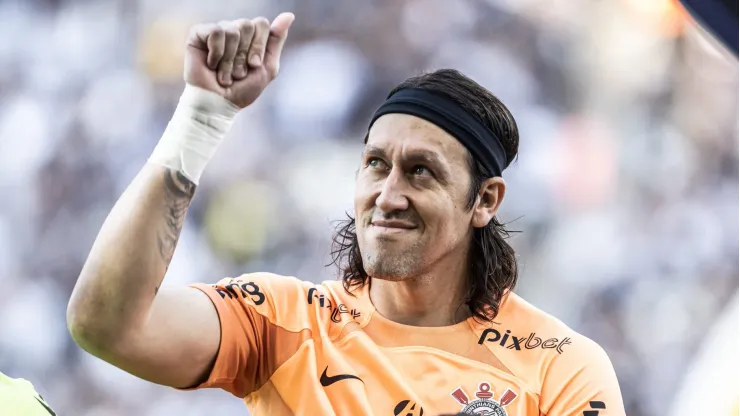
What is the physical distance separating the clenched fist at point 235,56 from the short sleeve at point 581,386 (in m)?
1.15

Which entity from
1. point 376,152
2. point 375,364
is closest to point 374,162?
point 376,152

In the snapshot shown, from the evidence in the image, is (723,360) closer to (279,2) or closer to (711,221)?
(711,221)

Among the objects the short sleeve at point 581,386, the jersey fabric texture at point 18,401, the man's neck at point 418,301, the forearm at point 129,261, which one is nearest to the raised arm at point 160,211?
the forearm at point 129,261

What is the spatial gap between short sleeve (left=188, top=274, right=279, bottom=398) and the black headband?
68 cm

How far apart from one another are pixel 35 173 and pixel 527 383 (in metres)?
3.54

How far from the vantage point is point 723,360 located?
191 inches

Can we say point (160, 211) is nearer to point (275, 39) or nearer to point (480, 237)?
point (275, 39)

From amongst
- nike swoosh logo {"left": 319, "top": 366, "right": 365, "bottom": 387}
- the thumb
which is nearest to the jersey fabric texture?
nike swoosh logo {"left": 319, "top": 366, "right": 365, "bottom": 387}

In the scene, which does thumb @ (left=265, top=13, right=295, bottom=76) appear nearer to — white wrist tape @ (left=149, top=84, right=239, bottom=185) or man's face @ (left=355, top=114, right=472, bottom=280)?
white wrist tape @ (left=149, top=84, right=239, bottom=185)

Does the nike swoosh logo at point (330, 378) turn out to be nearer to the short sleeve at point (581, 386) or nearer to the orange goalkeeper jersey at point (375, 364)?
the orange goalkeeper jersey at point (375, 364)

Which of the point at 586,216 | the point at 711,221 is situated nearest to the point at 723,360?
the point at 711,221

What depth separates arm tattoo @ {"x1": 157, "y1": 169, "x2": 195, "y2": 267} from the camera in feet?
6.00

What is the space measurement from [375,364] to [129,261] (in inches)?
31.9

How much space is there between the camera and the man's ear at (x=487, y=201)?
8.51 feet
